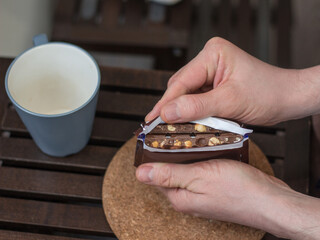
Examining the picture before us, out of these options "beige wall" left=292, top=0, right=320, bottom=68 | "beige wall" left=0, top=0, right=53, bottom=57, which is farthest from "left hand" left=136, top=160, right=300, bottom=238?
"beige wall" left=292, top=0, right=320, bottom=68

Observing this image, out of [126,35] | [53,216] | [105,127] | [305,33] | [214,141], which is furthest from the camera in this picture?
[305,33]

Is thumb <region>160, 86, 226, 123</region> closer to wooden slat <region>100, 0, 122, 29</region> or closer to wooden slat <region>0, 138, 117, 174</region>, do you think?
wooden slat <region>0, 138, 117, 174</region>

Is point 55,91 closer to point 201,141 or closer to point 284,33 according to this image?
point 201,141

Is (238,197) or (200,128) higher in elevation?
(200,128)

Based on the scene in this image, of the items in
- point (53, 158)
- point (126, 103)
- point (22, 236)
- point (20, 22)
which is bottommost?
point (22, 236)

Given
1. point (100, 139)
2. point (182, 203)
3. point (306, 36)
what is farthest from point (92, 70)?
point (306, 36)

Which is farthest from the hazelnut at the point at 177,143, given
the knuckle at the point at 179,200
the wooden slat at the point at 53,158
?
the wooden slat at the point at 53,158

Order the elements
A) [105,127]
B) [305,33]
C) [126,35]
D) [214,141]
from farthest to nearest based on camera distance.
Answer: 1. [305,33]
2. [126,35]
3. [105,127]
4. [214,141]

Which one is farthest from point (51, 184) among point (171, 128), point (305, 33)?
point (305, 33)
